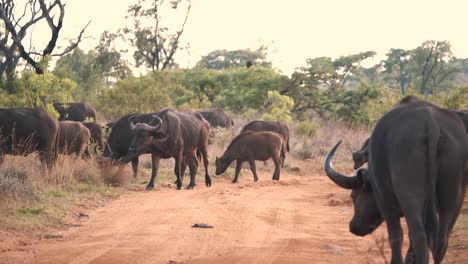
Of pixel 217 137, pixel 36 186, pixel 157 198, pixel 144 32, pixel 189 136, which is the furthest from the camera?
pixel 144 32

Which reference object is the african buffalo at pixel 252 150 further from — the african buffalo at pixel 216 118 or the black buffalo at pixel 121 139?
the african buffalo at pixel 216 118

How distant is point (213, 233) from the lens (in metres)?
9.96

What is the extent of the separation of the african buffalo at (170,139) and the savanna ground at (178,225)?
0.55 metres

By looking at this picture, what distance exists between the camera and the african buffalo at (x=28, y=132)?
1585cm

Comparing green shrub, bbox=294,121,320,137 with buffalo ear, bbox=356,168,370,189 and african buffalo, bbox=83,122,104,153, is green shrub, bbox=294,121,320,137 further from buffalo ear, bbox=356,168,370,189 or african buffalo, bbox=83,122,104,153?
buffalo ear, bbox=356,168,370,189

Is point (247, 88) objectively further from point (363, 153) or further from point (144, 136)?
point (363, 153)

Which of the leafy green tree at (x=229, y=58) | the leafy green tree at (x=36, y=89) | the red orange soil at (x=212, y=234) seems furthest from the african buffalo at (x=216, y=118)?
the leafy green tree at (x=229, y=58)

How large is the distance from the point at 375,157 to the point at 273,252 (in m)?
2.63

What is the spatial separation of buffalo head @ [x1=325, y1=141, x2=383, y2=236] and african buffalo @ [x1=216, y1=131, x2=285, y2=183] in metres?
13.3

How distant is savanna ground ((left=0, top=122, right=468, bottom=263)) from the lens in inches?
Result: 330

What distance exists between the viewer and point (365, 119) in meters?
36.4

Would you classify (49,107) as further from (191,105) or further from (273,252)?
(191,105)

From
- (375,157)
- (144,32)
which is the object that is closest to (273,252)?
(375,157)

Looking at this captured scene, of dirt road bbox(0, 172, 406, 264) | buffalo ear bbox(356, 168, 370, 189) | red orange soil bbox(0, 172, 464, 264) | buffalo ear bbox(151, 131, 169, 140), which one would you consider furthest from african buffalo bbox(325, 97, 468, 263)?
buffalo ear bbox(151, 131, 169, 140)
